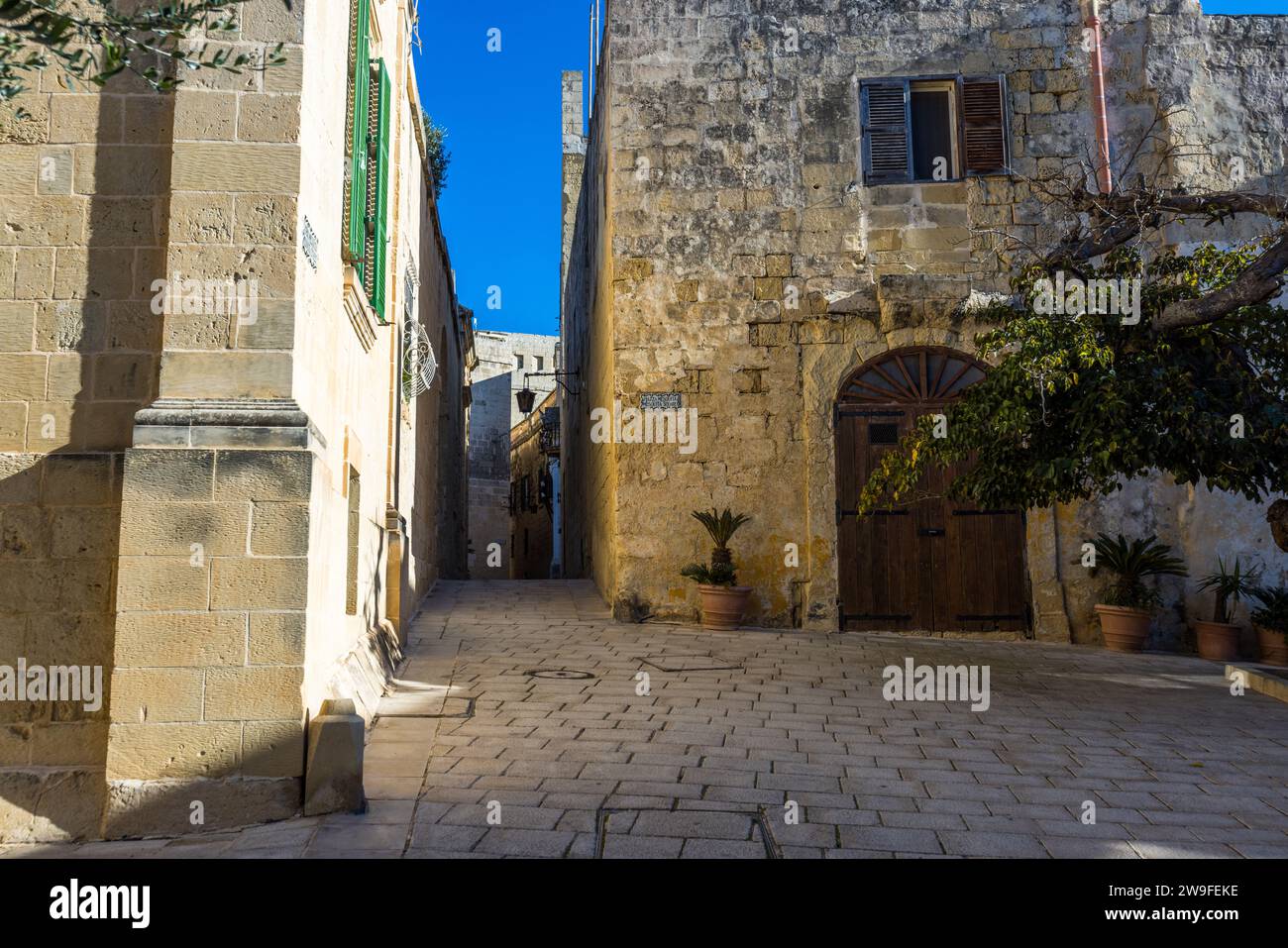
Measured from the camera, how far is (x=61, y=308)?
12.9ft

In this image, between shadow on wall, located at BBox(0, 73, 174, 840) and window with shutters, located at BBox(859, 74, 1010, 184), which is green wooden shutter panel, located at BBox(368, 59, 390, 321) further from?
window with shutters, located at BBox(859, 74, 1010, 184)

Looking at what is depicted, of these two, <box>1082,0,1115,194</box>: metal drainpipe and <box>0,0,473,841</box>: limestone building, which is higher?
<box>1082,0,1115,194</box>: metal drainpipe

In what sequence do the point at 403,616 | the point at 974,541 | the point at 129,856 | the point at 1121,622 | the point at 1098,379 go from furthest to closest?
the point at 974,541
the point at 1121,622
the point at 403,616
the point at 1098,379
the point at 129,856

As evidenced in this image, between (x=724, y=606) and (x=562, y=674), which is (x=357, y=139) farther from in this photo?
(x=724, y=606)

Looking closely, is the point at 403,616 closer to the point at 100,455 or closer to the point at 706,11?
the point at 100,455

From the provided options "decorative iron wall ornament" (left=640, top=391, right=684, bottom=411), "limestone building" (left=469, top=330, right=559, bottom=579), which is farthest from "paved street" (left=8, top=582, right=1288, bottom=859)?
"limestone building" (left=469, top=330, right=559, bottom=579)

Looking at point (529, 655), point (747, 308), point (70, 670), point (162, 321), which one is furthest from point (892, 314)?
point (70, 670)

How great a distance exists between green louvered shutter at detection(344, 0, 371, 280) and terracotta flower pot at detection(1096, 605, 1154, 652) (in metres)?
7.48

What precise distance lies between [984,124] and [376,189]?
23.0 feet

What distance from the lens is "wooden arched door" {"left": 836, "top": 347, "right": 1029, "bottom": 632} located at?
369 inches

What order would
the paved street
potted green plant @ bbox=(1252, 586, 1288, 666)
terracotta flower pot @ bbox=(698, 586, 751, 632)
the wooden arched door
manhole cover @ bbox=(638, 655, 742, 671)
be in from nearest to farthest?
the paved street → manhole cover @ bbox=(638, 655, 742, 671) → potted green plant @ bbox=(1252, 586, 1288, 666) → terracotta flower pot @ bbox=(698, 586, 751, 632) → the wooden arched door

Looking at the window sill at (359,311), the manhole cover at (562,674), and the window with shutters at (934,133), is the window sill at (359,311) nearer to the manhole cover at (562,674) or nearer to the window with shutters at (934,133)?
the manhole cover at (562,674)

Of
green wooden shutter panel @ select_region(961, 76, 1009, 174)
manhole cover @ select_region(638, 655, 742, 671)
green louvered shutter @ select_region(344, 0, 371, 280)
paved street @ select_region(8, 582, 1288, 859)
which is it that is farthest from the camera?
green wooden shutter panel @ select_region(961, 76, 1009, 174)

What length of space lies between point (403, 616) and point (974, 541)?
A: 18.9 ft
